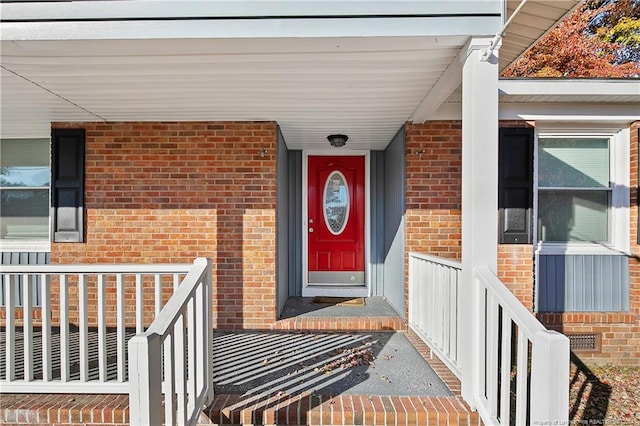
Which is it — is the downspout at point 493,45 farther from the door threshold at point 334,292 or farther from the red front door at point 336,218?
the door threshold at point 334,292

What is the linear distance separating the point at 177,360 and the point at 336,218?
10.7 feet

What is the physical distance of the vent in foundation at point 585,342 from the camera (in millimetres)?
3662

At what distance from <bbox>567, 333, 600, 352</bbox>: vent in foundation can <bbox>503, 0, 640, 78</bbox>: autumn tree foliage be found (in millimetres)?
6680

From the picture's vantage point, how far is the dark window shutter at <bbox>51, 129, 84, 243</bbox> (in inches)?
140

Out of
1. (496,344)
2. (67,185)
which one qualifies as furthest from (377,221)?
(67,185)

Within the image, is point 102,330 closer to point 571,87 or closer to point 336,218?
point 336,218

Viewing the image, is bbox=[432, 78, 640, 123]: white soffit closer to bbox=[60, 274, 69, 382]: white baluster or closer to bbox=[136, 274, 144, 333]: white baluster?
bbox=[136, 274, 144, 333]: white baluster

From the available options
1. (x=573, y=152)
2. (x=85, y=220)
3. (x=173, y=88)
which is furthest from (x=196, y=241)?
(x=573, y=152)

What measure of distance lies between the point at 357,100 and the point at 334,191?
2020mm

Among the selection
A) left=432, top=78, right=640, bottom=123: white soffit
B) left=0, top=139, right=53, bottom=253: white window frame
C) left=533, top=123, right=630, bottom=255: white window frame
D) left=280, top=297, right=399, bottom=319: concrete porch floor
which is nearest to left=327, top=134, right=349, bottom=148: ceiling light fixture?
left=432, top=78, right=640, bottom=123: white soffit

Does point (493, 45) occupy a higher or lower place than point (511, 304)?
higher

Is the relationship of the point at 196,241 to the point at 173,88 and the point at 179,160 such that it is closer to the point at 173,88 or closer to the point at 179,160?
the point at 179,160

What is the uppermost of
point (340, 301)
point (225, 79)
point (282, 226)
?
point (225, 79)

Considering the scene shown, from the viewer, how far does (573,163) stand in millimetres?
3719
